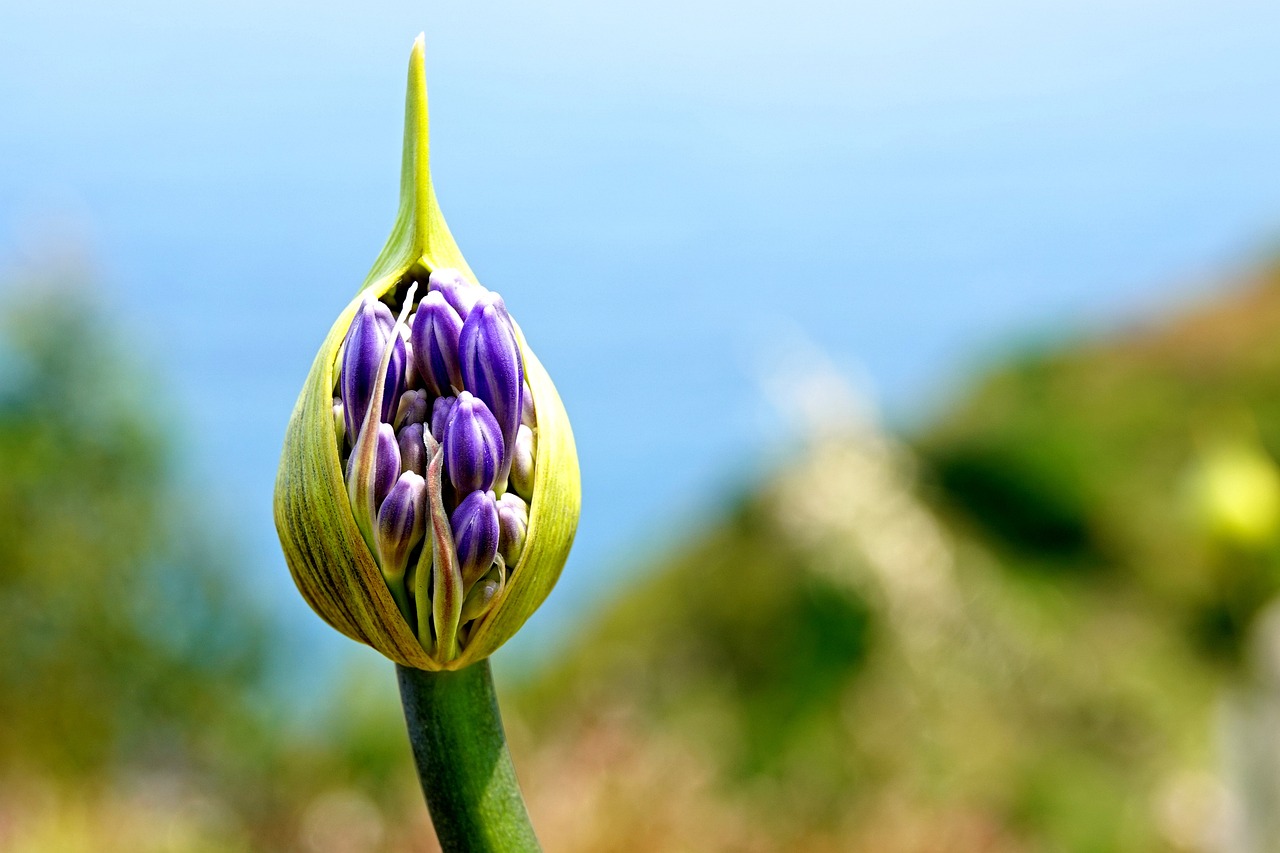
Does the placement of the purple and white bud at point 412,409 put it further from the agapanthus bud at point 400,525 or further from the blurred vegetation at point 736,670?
the blurred vegetation at point 736,670

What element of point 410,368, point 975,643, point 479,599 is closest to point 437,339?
point 410,368

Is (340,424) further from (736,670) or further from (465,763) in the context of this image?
(736,670)

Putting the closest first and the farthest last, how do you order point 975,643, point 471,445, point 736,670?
point 471,445 < point 975,643 < point 736,670

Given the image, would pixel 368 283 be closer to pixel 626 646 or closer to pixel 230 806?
pixel 230 806

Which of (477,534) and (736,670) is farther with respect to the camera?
(736,670)


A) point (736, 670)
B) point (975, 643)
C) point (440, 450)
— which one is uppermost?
point (736, 670)

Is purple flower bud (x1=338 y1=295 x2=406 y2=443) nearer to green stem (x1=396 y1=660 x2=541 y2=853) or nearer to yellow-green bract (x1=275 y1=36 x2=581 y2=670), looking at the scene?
yellow-green bract (x1=275 y1=36 x2=581 y2=670)

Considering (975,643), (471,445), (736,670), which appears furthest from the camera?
(736,670)

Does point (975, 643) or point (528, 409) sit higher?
point (975, 643)
